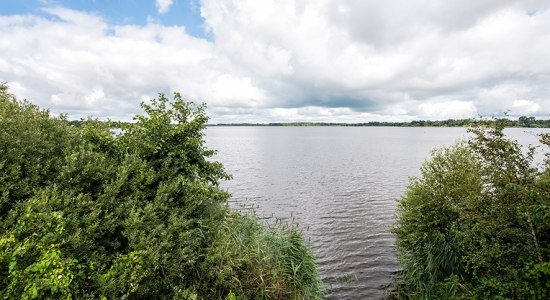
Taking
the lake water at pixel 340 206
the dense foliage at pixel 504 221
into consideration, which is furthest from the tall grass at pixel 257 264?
the dense foliage at pixel 504 221

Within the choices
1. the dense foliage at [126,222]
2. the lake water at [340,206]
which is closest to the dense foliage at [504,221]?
the lake water at [340,206]

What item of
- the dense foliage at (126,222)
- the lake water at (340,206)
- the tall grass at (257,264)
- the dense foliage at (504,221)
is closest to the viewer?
the dense foliage at (126,222)

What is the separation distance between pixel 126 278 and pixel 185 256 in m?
1.63

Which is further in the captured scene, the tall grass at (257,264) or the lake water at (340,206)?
the lake water at (340,206)

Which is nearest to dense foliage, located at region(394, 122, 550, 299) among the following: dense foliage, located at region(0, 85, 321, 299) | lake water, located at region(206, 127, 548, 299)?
lake water, located at region(206, 127, 548, 299)

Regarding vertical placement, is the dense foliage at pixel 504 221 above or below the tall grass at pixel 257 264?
above

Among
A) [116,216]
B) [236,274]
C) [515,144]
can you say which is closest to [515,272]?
[515,144]

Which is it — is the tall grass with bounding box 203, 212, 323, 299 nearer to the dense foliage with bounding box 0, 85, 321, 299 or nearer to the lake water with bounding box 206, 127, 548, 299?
the dense foliage with bounding box 0, 85, 321, 299

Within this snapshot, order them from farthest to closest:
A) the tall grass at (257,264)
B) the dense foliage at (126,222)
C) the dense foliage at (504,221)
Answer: the tall grass at (257,264) → the dense foliage at (504,221) → the dense foliage at (126,222)

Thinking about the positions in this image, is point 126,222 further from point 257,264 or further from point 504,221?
point 504,221

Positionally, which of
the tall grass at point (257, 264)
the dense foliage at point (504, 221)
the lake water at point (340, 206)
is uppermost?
the dense foliage at point (504, 221)

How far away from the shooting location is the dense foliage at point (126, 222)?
6332mm

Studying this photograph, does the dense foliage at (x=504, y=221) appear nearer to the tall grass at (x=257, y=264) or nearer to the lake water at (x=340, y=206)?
the lake water at (x=340, y=206)

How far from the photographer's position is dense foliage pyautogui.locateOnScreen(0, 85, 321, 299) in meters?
6.33
